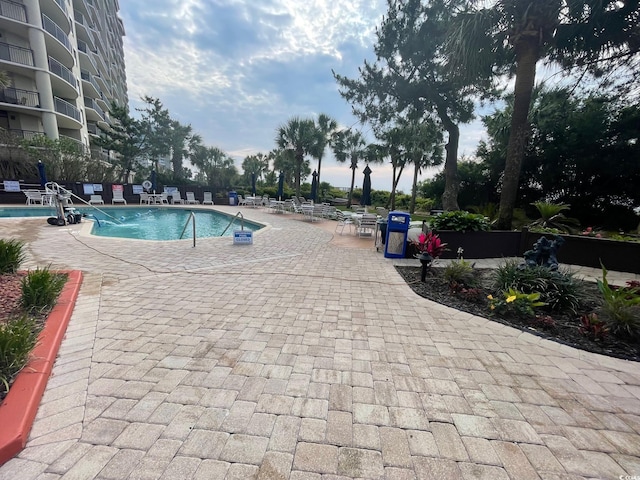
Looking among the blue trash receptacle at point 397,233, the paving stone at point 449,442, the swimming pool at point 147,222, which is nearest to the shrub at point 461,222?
the blue trash receptacle at point 397,233

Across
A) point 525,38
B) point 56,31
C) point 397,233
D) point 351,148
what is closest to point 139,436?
point 397,233

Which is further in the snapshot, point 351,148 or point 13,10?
point 351,148

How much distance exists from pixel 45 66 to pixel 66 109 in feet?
9.85

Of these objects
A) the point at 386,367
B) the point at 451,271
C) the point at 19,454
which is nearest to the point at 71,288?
the point at 19,454

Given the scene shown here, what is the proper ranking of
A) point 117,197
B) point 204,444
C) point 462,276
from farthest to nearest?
point 117,197, point 462,276, point 204,444

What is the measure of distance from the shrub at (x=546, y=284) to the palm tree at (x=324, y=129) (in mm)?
17201

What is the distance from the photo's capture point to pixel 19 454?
51.5 inches

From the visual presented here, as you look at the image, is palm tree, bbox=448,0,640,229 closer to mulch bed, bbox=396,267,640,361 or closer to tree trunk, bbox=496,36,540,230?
tree trunk, bbox=496,36,540,230

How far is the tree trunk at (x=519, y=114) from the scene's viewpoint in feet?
20.7

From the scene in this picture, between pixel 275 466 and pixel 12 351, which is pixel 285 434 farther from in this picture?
pixel 12 351

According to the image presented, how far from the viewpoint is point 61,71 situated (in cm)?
1911

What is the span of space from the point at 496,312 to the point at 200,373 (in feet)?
11.1

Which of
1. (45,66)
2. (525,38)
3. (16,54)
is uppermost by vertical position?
(16,54)

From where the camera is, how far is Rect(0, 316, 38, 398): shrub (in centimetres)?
166
